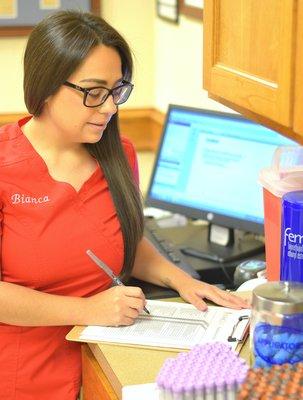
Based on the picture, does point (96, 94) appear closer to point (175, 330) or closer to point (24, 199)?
point (24, 199)

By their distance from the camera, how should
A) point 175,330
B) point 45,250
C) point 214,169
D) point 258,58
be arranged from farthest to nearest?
point 214,169
point 45,250
point 175,330
point 258,58

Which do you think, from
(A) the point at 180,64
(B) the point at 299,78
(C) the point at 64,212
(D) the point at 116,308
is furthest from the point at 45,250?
(A) the point at 180,64

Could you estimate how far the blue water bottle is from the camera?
1473 millimetres

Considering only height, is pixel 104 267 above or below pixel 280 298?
below

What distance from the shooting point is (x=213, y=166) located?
241 centimetres

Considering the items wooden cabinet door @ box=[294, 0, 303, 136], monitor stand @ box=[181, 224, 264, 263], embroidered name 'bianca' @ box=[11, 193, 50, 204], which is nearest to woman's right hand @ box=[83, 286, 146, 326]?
embroidered name 'bianca' @ box=[11, 193, 50, 204]

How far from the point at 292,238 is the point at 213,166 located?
3.11 feet

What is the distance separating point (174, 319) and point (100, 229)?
27cm

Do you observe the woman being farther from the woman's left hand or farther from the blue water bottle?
the blue water bottle

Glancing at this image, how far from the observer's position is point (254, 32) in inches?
55.8

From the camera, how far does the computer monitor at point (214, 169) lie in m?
2.29

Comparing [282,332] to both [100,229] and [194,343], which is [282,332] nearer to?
[194,343]

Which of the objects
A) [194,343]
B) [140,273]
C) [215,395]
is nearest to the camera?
[215,395]

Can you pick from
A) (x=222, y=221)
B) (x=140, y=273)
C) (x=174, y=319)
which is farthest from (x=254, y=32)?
(x=222, y=221)
